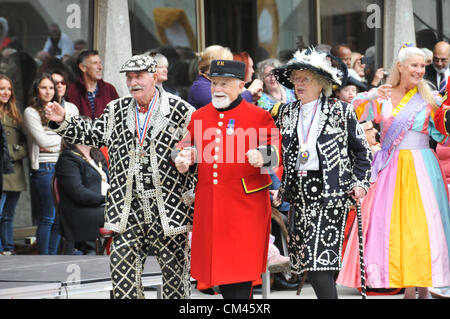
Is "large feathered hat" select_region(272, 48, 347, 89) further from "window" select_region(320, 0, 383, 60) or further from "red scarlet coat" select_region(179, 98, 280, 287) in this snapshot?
"window" select_region(320, 0, 383, 60)

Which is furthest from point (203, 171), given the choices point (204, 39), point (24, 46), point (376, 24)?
point (376, 24)

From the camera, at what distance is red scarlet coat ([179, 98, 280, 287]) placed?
18.5 ft

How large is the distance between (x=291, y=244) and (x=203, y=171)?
0.78 meters

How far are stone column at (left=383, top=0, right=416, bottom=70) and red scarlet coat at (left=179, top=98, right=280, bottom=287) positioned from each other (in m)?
7.79

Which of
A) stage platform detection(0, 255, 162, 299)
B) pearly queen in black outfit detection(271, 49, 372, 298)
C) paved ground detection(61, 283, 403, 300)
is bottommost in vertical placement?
paved ground detection(61, 283, 403, 300)

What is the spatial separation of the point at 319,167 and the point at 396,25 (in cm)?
781

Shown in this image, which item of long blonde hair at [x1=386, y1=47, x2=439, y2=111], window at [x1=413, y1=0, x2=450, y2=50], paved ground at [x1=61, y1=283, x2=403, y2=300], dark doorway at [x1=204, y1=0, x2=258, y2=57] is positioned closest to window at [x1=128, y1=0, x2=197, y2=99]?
dark doorway at [x1=204, y1=0, x2=258, y2=57]

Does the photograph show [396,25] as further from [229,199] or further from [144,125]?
[229,199]

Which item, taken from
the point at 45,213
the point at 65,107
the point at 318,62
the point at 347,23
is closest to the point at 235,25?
the point at 347,23

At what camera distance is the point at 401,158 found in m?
7.18

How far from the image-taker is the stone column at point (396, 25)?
13156 mm

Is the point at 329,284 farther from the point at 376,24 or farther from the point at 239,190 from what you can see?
the point at 376,24

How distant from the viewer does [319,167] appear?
584cm
